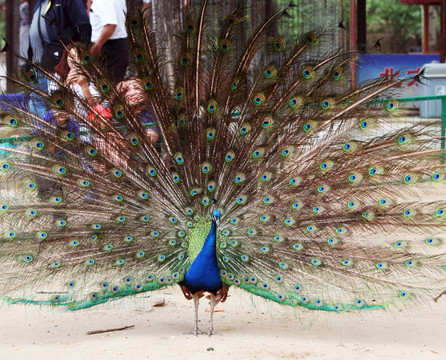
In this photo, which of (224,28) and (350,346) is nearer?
(350,346)

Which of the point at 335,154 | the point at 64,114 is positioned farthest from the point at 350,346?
the point at 64,114

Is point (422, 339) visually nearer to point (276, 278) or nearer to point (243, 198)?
point (276, 278)

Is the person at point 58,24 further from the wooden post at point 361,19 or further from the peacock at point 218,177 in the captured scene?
the wooden post at point 361,19

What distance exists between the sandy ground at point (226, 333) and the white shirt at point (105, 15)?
3164mm

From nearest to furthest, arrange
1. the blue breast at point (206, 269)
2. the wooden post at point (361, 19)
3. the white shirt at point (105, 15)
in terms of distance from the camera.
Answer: the blue breast at point (206, 269), the white shirt at point (105, 15), the wooden post at point (361, 19)

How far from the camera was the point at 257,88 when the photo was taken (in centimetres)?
588

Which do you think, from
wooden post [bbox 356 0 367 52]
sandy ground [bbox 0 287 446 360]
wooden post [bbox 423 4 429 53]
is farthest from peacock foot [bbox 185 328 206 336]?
wooden post [bbox 423 4 429 53]

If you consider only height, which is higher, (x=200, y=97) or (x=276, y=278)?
(x=200, y=97)

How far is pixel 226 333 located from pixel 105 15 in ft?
13.5

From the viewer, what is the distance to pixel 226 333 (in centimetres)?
586

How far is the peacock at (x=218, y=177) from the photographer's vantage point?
5.69m

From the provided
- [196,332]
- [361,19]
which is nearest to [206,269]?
[196,332]

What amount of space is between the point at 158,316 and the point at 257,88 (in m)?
2.08

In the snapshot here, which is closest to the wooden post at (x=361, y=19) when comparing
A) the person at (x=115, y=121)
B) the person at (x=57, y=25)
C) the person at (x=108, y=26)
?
the person at (x=108, y=26)
